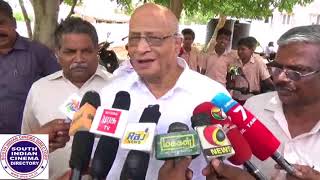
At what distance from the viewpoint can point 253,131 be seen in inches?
64.6

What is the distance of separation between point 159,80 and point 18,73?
1530 mm

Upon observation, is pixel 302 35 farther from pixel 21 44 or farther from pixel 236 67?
pixel 236 67

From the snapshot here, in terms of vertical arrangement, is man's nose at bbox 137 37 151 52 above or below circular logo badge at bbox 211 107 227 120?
above

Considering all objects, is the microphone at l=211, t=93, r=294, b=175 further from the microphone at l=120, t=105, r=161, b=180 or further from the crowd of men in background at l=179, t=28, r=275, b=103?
the crowd of men in background at l=179, t=28, r=275, b=103

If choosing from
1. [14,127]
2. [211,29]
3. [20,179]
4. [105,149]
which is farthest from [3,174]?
[211,29]

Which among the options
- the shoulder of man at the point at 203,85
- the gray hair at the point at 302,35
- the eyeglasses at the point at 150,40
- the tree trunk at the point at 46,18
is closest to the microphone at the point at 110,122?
the eyeglasses at the point at 150,40

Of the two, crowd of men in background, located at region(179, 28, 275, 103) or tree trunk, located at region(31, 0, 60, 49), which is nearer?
tree trunk, located at region(31, 0, 60, 49)

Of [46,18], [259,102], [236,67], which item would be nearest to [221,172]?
[259,102]

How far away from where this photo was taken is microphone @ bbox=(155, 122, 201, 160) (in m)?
1.46

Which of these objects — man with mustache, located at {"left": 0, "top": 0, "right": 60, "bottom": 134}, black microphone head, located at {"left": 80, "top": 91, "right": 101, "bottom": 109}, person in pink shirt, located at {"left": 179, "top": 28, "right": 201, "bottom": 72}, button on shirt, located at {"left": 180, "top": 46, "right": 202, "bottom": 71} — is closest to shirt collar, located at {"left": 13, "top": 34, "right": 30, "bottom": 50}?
man with mustache, located at {"left": 0, "top": 0, "right": 60, "bottom": 134}

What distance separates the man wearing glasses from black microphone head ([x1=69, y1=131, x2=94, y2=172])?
80 centimetres

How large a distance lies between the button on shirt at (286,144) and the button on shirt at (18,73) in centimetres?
183

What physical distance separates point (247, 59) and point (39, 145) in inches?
217

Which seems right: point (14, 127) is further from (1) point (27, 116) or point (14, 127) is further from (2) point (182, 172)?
(2) point (182, 172)
